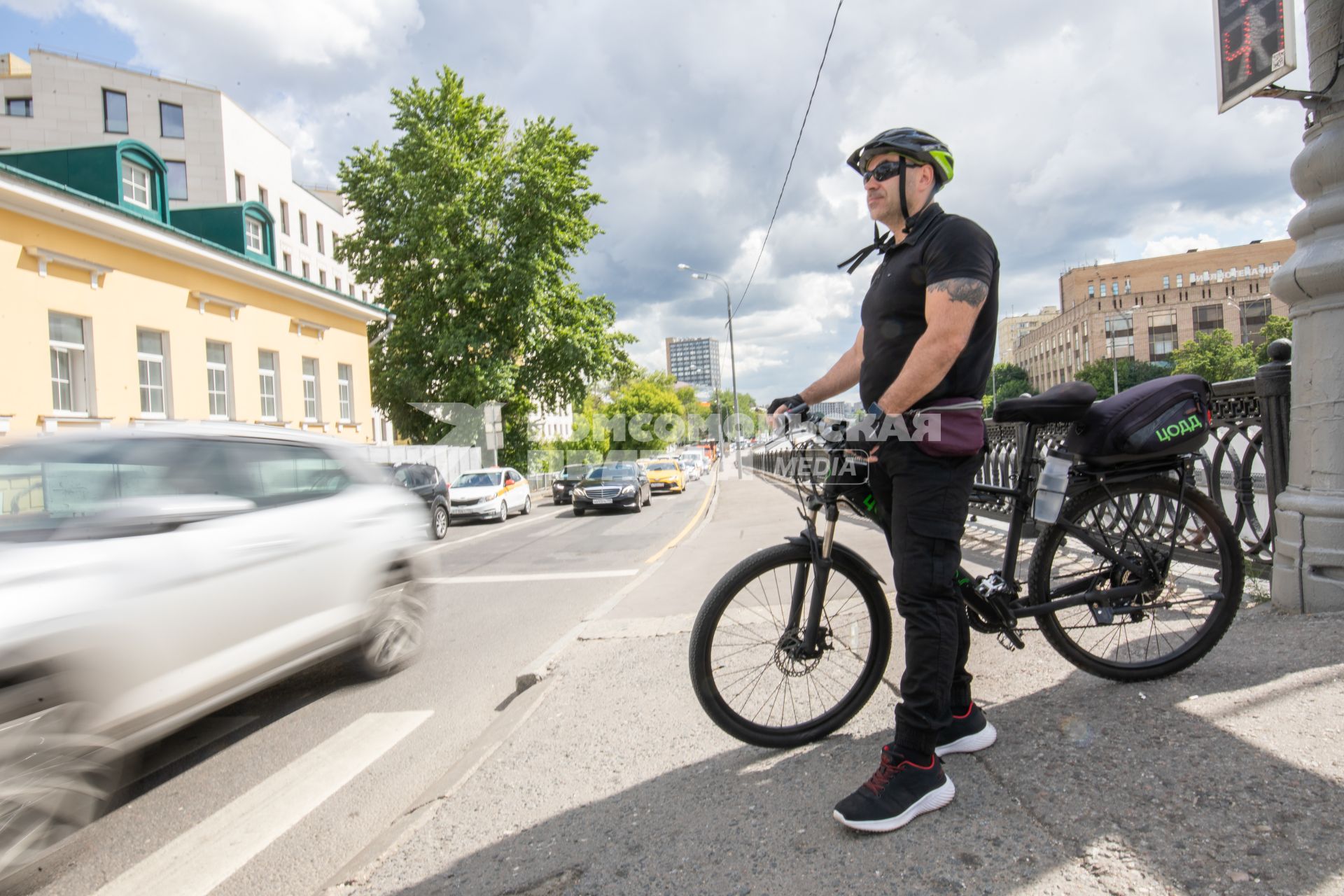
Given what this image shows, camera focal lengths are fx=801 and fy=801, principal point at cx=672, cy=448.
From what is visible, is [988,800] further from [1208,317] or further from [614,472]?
[1208,317]

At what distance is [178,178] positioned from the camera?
36562 millimetres

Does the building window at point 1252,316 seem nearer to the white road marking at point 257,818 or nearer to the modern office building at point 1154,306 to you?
the modern office building at point 1154,306

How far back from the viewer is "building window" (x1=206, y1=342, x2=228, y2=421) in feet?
62.6

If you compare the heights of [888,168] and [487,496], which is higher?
[888,168]

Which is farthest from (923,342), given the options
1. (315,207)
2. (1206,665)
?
(315,207)

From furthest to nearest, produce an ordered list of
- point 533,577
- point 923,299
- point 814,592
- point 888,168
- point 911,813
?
point 533,577 < point 814,592 < point 888,168 < point 923,299 < point 911,813

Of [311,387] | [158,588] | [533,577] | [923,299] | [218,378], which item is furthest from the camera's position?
[311,387]

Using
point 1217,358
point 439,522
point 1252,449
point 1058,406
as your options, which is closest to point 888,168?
point 1058,406

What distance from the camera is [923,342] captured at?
7.35ft

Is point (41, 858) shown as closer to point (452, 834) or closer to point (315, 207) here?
point (452, 834)

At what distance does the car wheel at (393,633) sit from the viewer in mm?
4680

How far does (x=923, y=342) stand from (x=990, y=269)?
0.98 feet

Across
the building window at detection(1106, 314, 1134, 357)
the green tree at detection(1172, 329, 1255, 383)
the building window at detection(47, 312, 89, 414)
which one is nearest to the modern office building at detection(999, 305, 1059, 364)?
the building window at detection(1106, 314, 1134, 357)

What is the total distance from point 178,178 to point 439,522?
29867 mm
